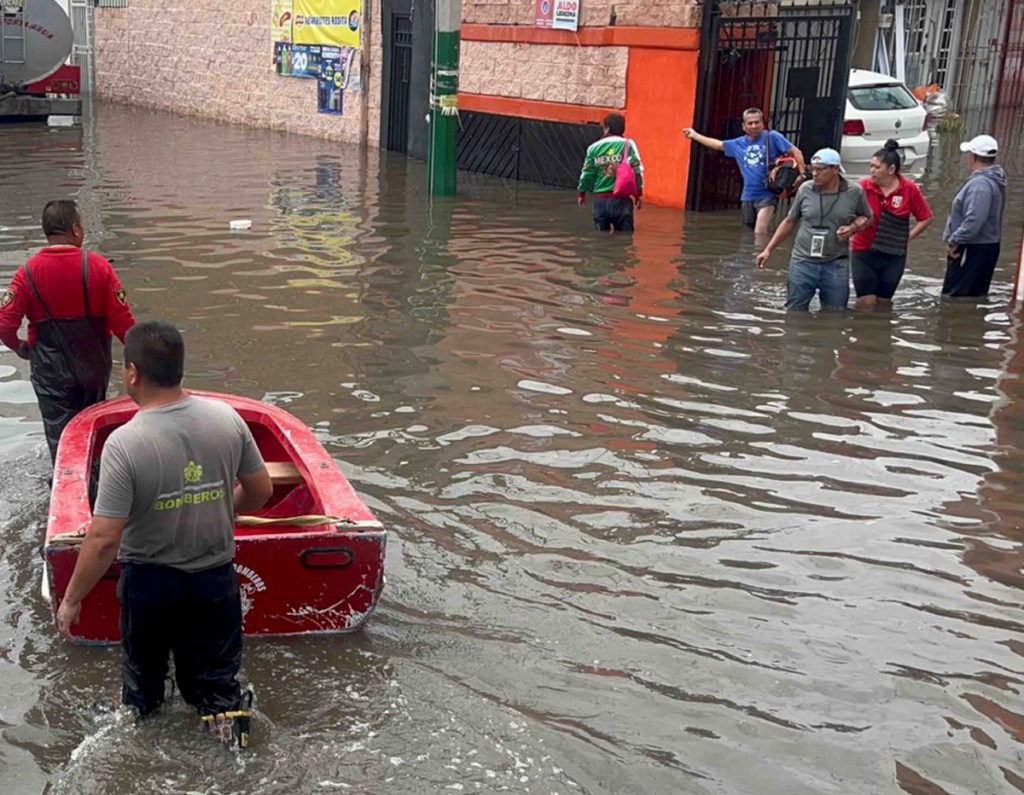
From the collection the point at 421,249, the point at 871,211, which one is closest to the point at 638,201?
the point at 421,249

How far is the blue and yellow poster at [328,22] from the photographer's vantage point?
23.6 metres

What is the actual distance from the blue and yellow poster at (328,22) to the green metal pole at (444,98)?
6.97 m

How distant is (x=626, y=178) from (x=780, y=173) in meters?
1.60

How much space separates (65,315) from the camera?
654cm

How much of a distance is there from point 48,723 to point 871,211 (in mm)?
7701

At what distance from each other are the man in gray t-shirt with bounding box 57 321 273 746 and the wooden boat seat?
1.47 metres

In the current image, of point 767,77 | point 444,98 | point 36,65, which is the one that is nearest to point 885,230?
point 767,77

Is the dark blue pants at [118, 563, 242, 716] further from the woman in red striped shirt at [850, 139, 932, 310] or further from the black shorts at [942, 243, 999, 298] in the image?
the black shorts at [942, 243, 999, 298]

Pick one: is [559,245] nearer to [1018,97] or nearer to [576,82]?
[576,82]

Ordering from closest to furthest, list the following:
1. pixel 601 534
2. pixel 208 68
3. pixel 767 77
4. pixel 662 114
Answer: pixel 601 534 < pixel 662 114 < pixel 767 77 < pixel 208 68

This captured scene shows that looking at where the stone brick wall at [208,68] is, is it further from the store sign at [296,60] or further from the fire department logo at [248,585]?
the fire department logo at [248,585]

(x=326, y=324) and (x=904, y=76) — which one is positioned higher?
(x=904, y=76)

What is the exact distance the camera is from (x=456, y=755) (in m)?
4.80

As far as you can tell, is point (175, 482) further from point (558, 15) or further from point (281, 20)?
point (281, 20)
